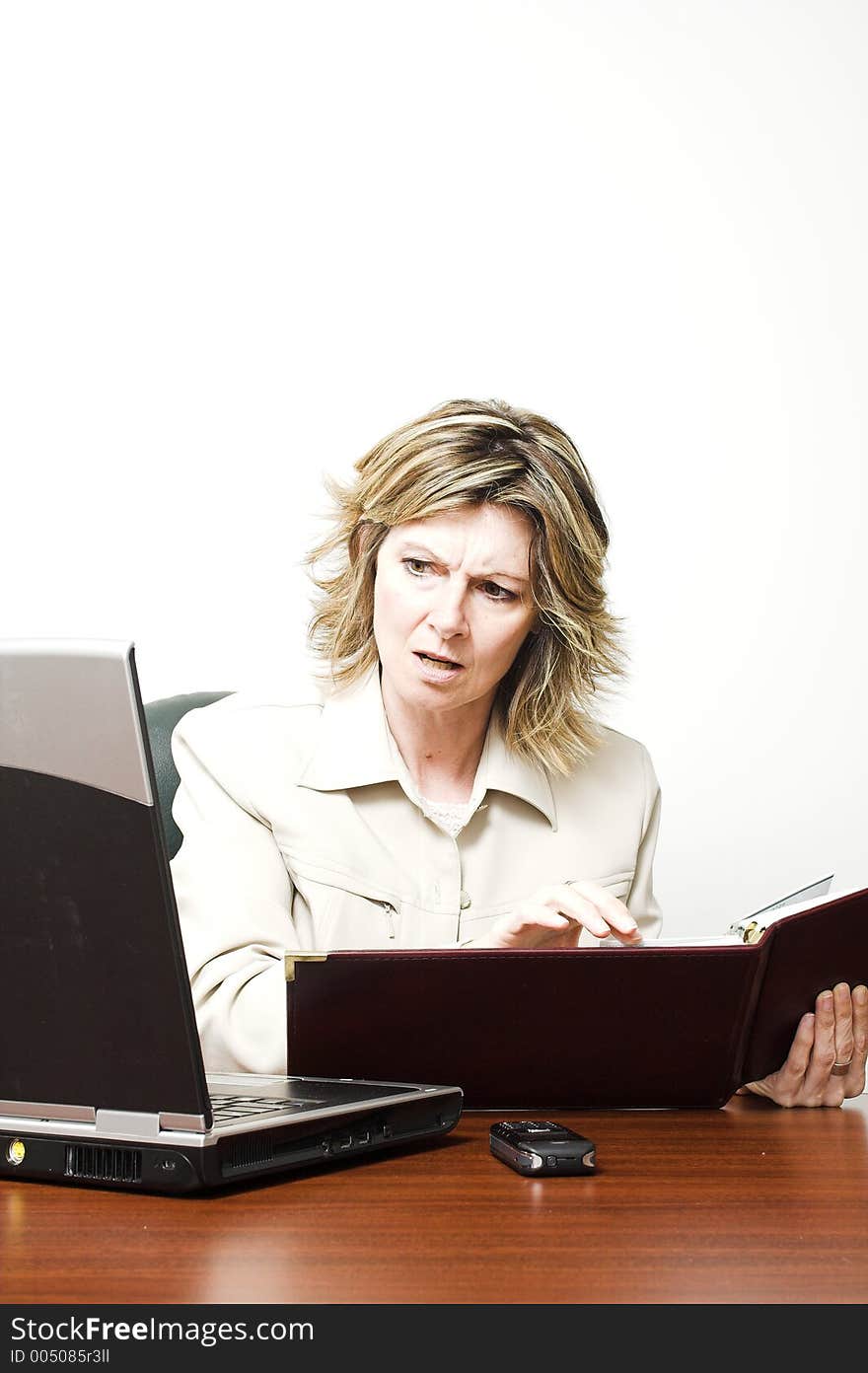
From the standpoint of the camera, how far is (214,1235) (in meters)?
0.72

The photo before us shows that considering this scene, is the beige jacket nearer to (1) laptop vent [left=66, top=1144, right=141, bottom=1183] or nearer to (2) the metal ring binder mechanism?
(2) the metal ring binder mechanism

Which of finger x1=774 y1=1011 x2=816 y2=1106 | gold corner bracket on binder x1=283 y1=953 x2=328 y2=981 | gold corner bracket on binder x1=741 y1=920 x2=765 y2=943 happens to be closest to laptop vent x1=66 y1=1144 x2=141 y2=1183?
gold corner bracket on binder x1=283 y1=953 x2=328 y2=981

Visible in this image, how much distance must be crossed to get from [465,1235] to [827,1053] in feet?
1.83

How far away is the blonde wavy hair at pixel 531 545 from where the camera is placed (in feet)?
5.47

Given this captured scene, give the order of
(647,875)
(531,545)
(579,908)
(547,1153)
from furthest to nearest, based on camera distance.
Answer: (647,875) → (531,545) → (579,908) → (547,1153)

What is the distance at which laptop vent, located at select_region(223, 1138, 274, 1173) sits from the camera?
0.79 m

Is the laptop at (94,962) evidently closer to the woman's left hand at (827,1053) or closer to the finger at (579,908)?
the finger at (579,908)

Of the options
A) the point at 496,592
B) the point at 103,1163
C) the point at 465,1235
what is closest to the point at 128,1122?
the point at 103,1163

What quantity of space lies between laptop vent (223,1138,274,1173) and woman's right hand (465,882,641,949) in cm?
32

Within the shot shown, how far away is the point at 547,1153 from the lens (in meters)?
0.87

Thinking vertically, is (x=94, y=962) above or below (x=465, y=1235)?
above

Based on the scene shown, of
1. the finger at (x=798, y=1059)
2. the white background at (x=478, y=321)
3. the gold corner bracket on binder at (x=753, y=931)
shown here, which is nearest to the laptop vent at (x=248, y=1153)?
the gold corner bracket on binder at (x=753, y=931)

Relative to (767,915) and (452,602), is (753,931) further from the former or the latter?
(452,602)
